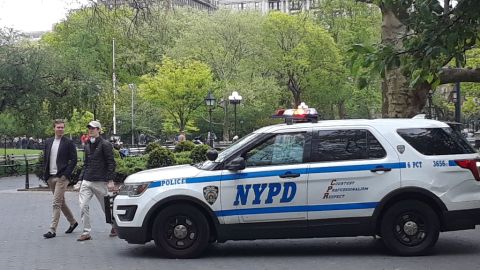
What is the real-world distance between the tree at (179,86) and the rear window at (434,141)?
38311 mm

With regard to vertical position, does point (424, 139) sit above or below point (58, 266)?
above

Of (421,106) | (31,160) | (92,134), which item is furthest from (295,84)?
(92,134)

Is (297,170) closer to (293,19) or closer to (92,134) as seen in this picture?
(92,134)

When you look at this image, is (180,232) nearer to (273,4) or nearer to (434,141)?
(434,141)

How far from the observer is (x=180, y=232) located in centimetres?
820

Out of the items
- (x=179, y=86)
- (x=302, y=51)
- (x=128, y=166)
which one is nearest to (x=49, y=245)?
(x=128, y=166)

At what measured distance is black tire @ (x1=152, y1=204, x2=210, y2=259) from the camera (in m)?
8.16

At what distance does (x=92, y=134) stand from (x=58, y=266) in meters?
2.60

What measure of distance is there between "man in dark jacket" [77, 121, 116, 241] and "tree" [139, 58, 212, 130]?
36410 millimetres

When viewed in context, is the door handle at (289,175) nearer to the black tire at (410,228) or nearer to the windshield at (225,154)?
the windshield at (225,154)

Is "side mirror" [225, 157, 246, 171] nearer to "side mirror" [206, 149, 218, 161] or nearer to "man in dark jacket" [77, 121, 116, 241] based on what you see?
"side mirror" [206, 149, 218, 161]

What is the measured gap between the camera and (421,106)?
1598 cm

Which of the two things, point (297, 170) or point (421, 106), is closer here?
A: point (297, 170)

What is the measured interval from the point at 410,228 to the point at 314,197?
1.35 m
